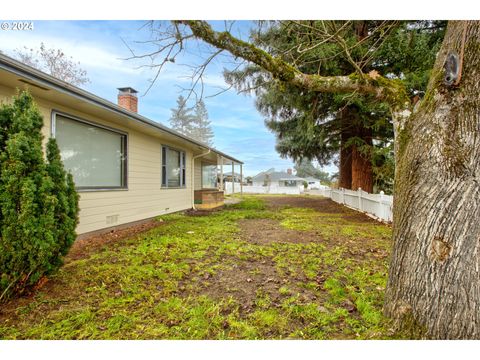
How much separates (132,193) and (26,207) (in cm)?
464

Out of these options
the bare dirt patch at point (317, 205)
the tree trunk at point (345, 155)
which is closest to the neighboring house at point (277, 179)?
the bare dirt patch at point (317, 205)

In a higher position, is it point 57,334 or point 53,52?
point 53,52

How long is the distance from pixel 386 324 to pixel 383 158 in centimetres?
850

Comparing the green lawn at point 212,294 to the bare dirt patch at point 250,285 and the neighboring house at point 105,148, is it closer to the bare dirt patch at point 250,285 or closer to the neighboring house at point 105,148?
the bare dirt patch at point 250,285

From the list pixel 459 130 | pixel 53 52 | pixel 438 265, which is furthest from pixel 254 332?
pixel 53 52

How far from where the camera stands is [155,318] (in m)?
2.39

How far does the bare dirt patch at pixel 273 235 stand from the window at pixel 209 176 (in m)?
9.74

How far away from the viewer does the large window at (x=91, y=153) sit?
5156mm

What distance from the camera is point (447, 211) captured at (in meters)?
1.94

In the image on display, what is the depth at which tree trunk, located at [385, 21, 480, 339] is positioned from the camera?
1.92 m

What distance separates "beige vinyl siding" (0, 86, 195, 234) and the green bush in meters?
2.02

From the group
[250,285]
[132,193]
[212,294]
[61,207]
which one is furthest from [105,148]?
[250,285]

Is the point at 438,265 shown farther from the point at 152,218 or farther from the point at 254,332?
the point at 152,218

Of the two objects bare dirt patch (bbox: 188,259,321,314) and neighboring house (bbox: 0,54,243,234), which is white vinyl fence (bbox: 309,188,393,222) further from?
neighboring house (bbox: 0,54,243,234)
